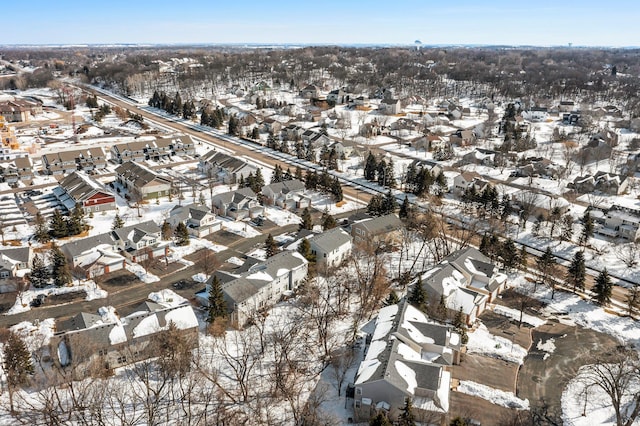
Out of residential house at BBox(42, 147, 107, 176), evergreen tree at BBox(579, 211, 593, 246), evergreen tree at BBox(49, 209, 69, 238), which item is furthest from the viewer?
residential house at BBox(42, 147, 107, 176)

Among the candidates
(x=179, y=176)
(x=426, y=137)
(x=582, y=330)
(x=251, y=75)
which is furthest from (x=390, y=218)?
(x=251, y=75)

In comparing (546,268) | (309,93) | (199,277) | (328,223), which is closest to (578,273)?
(546,268)

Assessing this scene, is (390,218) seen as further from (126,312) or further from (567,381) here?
(126,312)

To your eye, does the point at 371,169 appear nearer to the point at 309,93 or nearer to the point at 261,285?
the point at 261,285

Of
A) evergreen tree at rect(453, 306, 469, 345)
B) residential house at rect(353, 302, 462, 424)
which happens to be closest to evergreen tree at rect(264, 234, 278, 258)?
residential house at rect(353, 302, 462, 424)

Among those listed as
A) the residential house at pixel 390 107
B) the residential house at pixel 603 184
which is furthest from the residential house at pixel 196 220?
the residential house at pixel 390 107

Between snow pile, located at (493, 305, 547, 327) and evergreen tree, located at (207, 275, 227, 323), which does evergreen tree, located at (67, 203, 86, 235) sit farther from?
snow pile, located at (493, 305, 547, 327)

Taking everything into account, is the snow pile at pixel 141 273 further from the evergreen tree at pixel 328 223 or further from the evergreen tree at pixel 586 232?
the evergreen tree at pixel 586 232
